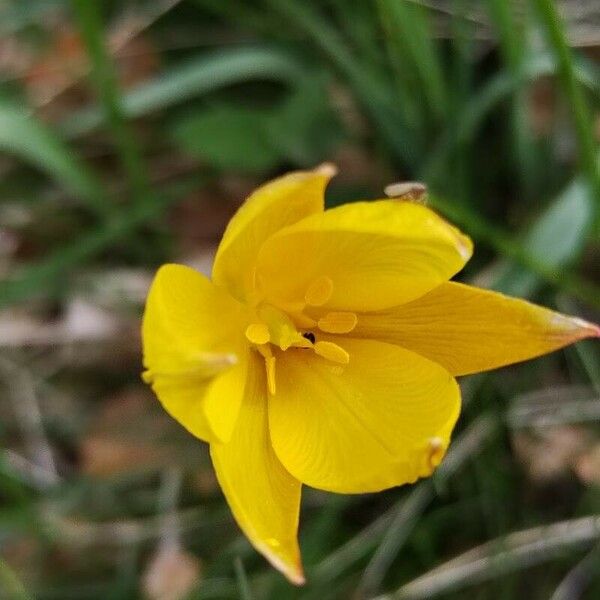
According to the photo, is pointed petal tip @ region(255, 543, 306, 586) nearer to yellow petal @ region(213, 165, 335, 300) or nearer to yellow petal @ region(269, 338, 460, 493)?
yellow petal @ region(269, 338, 460, 493)

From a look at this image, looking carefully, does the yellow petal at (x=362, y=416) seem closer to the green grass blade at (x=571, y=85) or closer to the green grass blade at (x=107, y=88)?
the green grass blade at (x=571, y=85)

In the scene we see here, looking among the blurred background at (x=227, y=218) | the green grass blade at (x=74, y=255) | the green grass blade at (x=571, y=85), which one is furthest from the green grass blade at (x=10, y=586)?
the green grass blade at (x=571, y=85)

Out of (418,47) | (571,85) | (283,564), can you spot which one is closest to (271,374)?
(283,564)

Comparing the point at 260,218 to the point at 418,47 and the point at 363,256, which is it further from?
the point at 418,47

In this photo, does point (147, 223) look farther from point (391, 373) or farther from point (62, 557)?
point (391, 373)

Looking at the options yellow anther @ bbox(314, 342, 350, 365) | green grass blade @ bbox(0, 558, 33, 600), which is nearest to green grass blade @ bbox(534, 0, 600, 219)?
yellow anther @ bbox(314, 342, 350, 365)

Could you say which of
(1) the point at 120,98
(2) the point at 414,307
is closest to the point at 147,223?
(1) the point at 120,98
